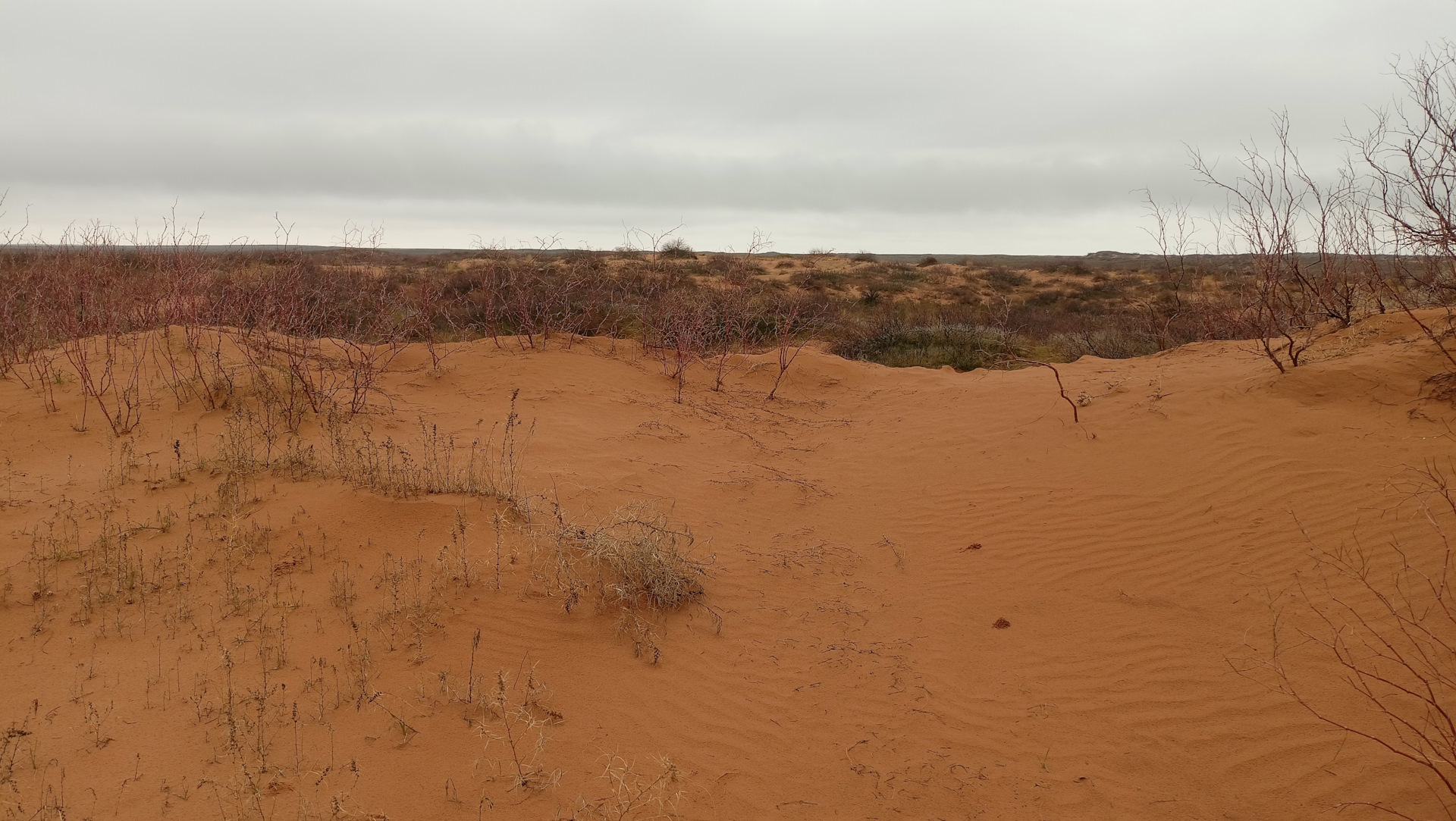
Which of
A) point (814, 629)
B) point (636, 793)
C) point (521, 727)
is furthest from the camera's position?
point (814, 629)

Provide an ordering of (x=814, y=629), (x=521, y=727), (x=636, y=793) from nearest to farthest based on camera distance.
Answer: (x=636, y=793)
(x=521, y=727)
(x=814, y=629)

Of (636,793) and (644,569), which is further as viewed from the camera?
(644,569)

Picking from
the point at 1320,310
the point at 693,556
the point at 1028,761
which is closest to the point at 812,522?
the point at 693,556

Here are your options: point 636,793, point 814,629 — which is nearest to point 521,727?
point 636,793

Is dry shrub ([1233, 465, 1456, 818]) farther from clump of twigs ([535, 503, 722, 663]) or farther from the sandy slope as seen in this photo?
clump of twigs ([535, 503, 722, 663])

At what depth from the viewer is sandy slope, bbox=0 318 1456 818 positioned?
3.45 metres

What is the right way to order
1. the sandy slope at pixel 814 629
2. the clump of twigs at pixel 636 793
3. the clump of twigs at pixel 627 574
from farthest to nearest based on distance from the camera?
the clump of twigs at pixel 627 574 < the sandy slope at pixel 814 629 < the clump of twigs at pixel 636 793

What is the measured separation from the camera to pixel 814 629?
4930mm

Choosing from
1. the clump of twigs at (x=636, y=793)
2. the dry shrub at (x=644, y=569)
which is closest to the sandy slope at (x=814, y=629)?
the clump of twigs at (x=636, y=793)

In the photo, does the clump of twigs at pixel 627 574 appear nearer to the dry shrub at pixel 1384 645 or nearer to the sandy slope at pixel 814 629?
the sandy slope at pixel 814 629

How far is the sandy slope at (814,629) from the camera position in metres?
3.45

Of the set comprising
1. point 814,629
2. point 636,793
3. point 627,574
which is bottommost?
point 636,793

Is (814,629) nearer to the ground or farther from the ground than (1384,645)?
nearer to the ground

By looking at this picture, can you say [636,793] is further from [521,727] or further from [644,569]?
[644,569]
